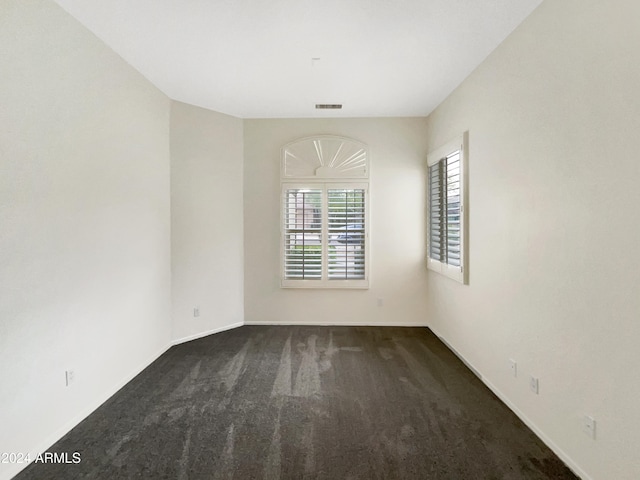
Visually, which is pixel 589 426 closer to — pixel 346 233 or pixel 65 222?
pixel 346 233

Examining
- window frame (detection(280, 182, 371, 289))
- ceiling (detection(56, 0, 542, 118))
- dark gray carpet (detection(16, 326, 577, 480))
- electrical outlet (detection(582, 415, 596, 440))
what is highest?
ceiling (detection(56, 0, 542, 118))

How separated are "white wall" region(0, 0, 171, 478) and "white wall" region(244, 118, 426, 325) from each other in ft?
4.73

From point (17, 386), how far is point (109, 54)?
247 cm

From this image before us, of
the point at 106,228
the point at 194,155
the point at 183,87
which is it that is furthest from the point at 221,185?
the point at 106,228

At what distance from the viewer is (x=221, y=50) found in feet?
8.61

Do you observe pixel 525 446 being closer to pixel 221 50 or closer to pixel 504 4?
pixel 504 4

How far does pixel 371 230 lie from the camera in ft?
14.2

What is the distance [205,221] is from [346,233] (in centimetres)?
182

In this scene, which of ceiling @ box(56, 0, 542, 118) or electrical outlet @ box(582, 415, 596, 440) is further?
ceiling @ box(56, 0, 542, 118)

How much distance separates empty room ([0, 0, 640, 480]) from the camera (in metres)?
1.73

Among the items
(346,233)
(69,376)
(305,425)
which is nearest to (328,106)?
(346,233)

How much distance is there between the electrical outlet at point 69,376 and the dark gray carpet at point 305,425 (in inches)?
12.7

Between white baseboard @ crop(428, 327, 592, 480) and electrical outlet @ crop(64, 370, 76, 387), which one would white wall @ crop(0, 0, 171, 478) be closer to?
electrical outlet @ crop(64, 370, 76, 387)

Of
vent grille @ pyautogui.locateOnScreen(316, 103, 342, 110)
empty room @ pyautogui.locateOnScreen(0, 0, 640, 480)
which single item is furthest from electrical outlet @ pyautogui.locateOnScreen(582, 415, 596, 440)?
vent grille @ pyautogui.locateOnScreen(316, 103, 342, 110)
